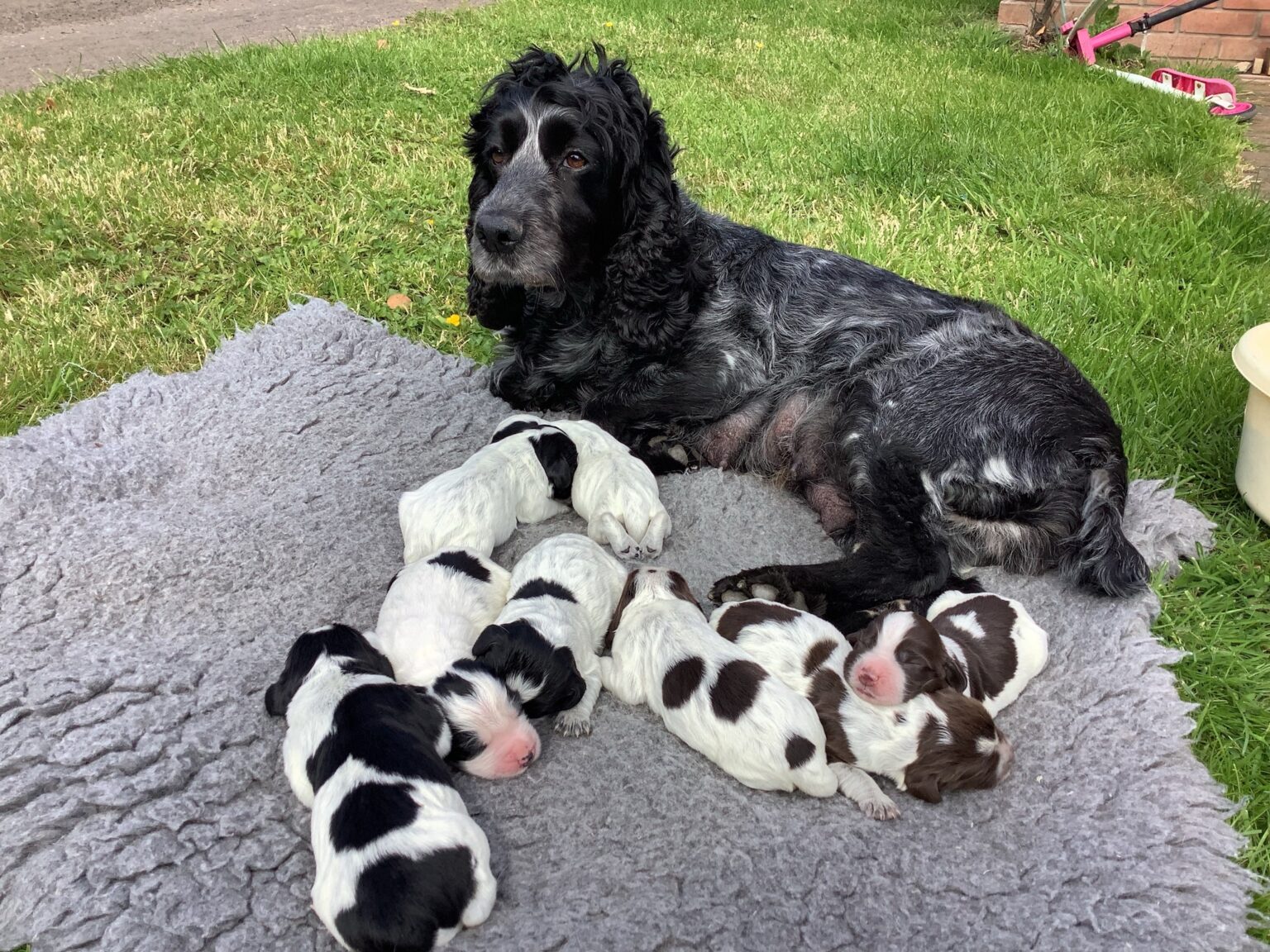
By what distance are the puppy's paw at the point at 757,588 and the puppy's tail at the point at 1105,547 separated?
0.86 m

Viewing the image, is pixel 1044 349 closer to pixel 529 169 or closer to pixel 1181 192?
pixel 529 169

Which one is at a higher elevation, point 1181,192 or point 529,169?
point 529,169

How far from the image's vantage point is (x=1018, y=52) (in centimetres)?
902

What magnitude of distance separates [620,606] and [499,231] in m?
1.45

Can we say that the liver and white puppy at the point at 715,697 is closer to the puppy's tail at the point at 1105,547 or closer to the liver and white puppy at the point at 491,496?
the liver and white puppy at the point at 491,496

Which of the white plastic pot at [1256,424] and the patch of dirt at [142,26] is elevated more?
the patch of dirt at [142,26]

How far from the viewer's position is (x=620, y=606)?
260cm

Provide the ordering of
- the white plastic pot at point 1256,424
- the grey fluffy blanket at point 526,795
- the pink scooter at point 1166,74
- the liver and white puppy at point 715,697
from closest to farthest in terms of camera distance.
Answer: the grey fluffy blanket at point 526,795
the liver and white puppy at point 715,697
the white plastic pot at point 1256,424
the pink scooter at point 1166,74

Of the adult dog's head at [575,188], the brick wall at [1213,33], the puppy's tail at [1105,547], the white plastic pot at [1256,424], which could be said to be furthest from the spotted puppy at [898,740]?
the brick wall at [1213,33]

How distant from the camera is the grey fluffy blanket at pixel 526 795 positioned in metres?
1.96

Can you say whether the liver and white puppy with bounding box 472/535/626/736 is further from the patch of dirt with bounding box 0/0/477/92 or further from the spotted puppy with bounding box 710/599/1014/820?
the patch of dirt with bounding box 0/0/477/92

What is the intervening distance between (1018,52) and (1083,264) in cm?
511

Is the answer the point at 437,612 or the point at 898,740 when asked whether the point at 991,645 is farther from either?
the point at 437,612

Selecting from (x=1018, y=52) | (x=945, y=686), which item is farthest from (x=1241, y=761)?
(x=1018, y=52)
